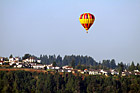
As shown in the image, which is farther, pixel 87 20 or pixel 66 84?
pixel 66 84

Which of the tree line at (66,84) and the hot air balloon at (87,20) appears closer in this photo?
the hot air balloon at (87,20)

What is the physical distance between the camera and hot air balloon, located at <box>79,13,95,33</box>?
86.2 meters

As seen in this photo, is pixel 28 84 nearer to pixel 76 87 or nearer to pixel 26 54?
pixel 76 87

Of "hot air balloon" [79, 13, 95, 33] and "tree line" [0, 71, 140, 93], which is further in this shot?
"tree line" [0, 71, 140, 93]

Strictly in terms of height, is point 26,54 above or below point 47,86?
above

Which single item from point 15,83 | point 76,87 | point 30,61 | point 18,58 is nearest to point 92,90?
point 76,87

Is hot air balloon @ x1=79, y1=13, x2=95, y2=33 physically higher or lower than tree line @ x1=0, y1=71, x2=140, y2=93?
higher

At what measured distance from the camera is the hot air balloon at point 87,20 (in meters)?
86.2

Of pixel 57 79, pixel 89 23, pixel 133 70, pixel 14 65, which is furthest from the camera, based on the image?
pixel 133 70

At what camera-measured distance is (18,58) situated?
19488 centimetres

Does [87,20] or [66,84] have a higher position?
[87,20]

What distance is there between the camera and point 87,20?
283 feet

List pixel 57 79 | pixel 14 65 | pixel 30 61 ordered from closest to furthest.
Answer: pixel 57 79, pixel 14 65, pixel 30 61

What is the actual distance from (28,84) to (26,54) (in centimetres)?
7409
